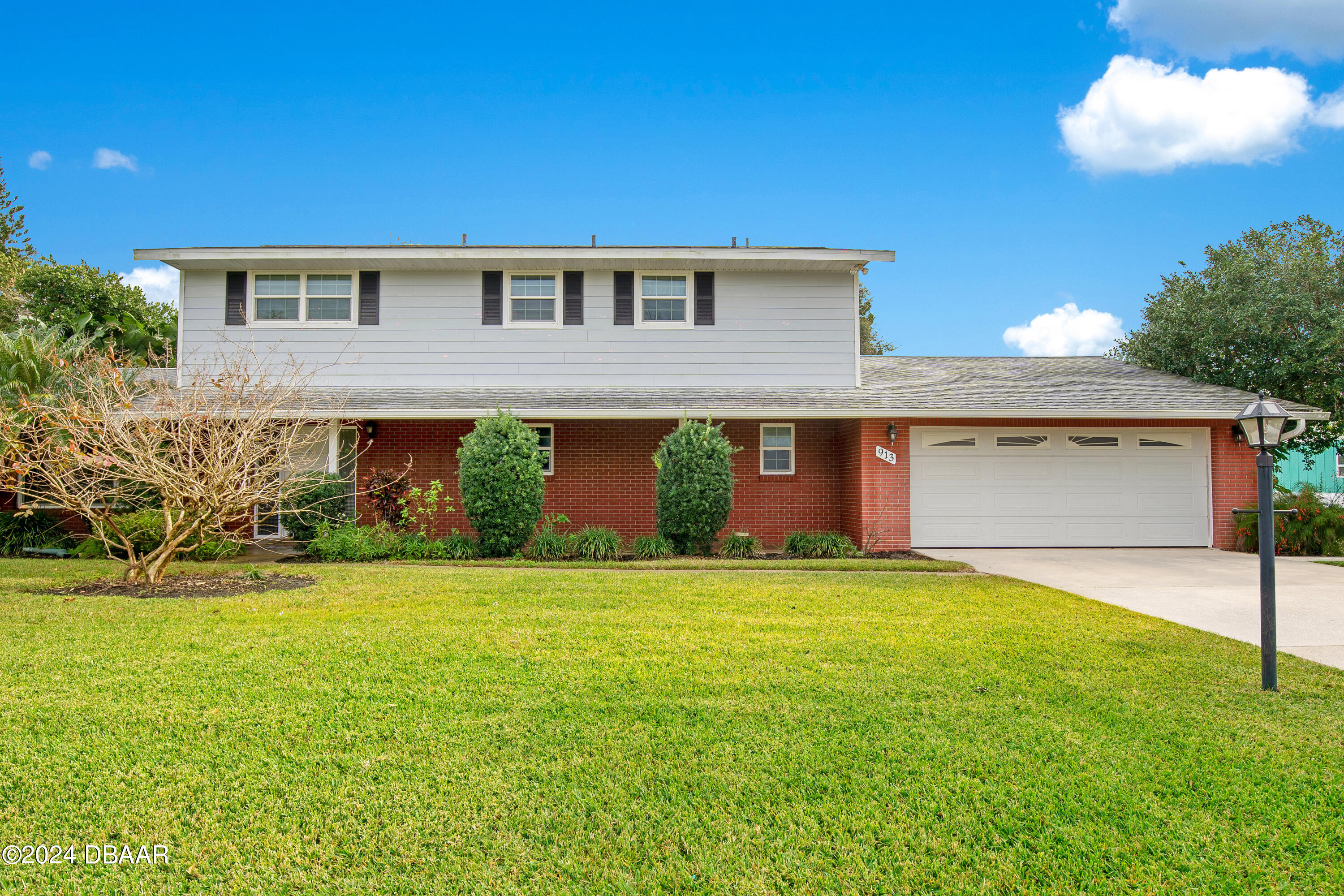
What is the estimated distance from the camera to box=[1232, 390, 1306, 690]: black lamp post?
4680mm

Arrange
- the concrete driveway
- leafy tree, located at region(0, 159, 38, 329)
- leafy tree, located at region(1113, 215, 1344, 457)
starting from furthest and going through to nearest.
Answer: leafy tree, located at region(0, 159, 38, 329) < leafy tree, located at region(1113, 215, 1344, 457) < the concrete driveway

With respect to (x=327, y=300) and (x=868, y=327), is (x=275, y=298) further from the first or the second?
(x=868, y=327)

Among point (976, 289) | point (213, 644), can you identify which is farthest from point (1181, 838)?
point (976, 289)

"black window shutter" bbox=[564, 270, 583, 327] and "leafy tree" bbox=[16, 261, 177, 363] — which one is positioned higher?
"leafy tree" bbox=[16, 261, 177, 363]

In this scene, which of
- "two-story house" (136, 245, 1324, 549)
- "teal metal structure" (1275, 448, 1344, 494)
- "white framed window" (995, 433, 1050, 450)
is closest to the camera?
"two-story house" (136, 245, 1324, 549)

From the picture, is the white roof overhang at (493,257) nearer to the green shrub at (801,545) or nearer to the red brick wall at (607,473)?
the red brick wall at (607,473)

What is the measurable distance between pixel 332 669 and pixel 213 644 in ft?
4.50

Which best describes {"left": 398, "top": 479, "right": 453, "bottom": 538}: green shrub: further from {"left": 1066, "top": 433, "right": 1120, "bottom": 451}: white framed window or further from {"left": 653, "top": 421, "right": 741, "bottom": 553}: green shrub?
{"left": 1066, "top": 433, "right": 1120, "bottom": 451}: white framed window

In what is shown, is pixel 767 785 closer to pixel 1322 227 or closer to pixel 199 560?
pixel 199 560

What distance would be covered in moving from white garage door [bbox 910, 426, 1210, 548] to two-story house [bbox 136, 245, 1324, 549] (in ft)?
0.11

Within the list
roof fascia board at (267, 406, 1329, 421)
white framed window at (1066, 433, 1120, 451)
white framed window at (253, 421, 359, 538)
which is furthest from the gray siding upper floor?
white framed window at (1066, 433, 1120, 451)

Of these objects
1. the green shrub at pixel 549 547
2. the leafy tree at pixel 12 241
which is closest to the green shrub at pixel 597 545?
the green shrub at pixel 549 547

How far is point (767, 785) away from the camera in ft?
10.8

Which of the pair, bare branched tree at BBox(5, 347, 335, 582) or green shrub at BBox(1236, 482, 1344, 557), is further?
green shrub at BBox(1236, 482, 1344, 557)
